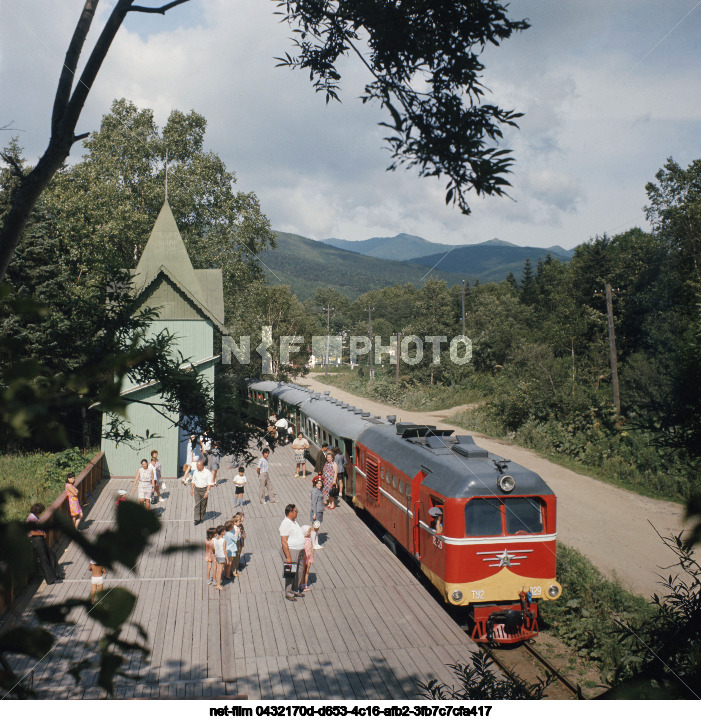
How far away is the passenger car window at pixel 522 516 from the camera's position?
10.4 m

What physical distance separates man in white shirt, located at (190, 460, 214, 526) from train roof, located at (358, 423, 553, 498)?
444 cm

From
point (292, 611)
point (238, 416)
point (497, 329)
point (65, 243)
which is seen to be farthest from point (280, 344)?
point (238, 416)

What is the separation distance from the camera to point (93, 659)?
2.16 metres

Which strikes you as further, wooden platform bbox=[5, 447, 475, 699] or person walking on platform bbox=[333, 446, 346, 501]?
person walking on platform bbox=[333, 446, 346, 501]

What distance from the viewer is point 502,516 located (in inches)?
411

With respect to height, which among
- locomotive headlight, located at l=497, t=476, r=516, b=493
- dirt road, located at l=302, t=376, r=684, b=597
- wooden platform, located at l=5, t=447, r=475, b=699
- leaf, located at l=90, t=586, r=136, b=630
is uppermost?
leaf, located at l=90, t=586, r=136, b=630

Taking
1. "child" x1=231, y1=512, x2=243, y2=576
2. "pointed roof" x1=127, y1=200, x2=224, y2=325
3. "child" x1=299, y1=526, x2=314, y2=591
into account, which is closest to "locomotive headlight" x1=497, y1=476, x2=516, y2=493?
"child" x1=299, y1=526, x2=314, y2=591

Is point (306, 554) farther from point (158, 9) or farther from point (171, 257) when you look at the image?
point (171, 257)

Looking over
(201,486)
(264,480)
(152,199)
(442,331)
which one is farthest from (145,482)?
(442,331)

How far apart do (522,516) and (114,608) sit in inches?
372

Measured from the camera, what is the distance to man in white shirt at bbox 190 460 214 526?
15387 millimetres

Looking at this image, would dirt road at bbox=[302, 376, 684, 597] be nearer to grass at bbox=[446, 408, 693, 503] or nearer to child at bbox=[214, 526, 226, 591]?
grass at bbox=[446, 408, 693, 503]

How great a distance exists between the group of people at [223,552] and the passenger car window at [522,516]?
5.29 m

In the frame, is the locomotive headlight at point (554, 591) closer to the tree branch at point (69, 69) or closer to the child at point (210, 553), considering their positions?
the child at point (210, 553)
